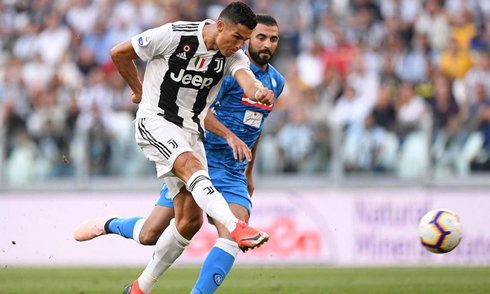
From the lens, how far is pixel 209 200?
6.59 m

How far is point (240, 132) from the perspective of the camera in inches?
310

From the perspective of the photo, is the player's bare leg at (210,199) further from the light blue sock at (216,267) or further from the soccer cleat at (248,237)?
the light blue sock at (216,267)

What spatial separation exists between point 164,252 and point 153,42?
1.89m

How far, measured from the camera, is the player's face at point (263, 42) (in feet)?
25.7

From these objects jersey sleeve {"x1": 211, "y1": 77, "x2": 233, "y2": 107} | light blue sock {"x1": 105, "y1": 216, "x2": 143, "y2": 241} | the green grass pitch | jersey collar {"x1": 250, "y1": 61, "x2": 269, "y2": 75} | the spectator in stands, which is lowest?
the green grass pitch

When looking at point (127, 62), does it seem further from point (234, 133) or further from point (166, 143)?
point (234, 133)

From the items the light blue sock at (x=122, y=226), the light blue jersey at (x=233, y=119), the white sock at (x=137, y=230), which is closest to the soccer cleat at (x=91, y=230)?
the light blue sock at (x=122, y=226)

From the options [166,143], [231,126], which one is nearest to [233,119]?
[231,126]

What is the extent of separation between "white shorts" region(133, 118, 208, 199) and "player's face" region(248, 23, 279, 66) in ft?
3.62

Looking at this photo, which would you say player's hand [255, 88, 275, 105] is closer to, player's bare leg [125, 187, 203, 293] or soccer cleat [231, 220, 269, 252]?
soccer cleat [231, 220, 269, 252]

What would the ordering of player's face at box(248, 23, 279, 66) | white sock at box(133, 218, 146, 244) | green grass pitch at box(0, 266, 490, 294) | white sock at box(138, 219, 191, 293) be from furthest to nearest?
green grass pitch at box(0, 266, 490, 294) < white sock at box(133, 218, 146, 244) < player's face at box(248, 23, 279, 66) < white sock at box(138, 219, 191, 293)

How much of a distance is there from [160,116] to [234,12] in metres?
1.09

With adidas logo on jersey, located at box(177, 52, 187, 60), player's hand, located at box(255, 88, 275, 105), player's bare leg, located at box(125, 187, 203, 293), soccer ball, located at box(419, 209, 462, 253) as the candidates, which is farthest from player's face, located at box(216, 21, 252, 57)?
soccer ball, located at box(419, 209, 462, 253)

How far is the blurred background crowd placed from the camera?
13.8 m
